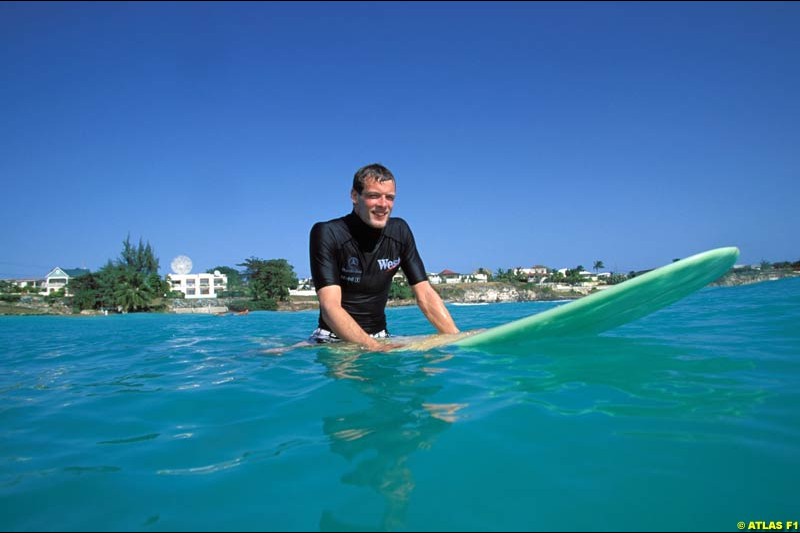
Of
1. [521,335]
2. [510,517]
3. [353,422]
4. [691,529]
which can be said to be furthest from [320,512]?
[521,335]

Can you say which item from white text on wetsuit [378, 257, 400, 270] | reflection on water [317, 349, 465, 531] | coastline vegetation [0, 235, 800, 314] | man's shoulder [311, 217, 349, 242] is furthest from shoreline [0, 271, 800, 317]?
reflection on water [317, 349, 465, 531]

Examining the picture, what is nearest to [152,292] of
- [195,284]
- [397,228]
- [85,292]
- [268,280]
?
[85,292]

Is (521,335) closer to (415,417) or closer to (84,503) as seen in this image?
(415,417)

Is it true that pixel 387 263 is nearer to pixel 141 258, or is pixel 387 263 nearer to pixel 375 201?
pixel 375 201

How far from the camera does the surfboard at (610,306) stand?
3.21 meters

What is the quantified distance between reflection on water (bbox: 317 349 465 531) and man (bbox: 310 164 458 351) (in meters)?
0.90

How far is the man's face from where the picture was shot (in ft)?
13.3

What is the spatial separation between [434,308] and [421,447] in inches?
118

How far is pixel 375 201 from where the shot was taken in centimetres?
406

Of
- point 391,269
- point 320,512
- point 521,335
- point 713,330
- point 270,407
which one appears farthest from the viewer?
point 713,330

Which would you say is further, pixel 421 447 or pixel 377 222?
pixel 377 222

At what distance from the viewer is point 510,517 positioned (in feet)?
4.07

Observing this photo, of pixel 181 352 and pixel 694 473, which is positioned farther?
pixel 181 352

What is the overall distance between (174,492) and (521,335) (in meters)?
3.01
